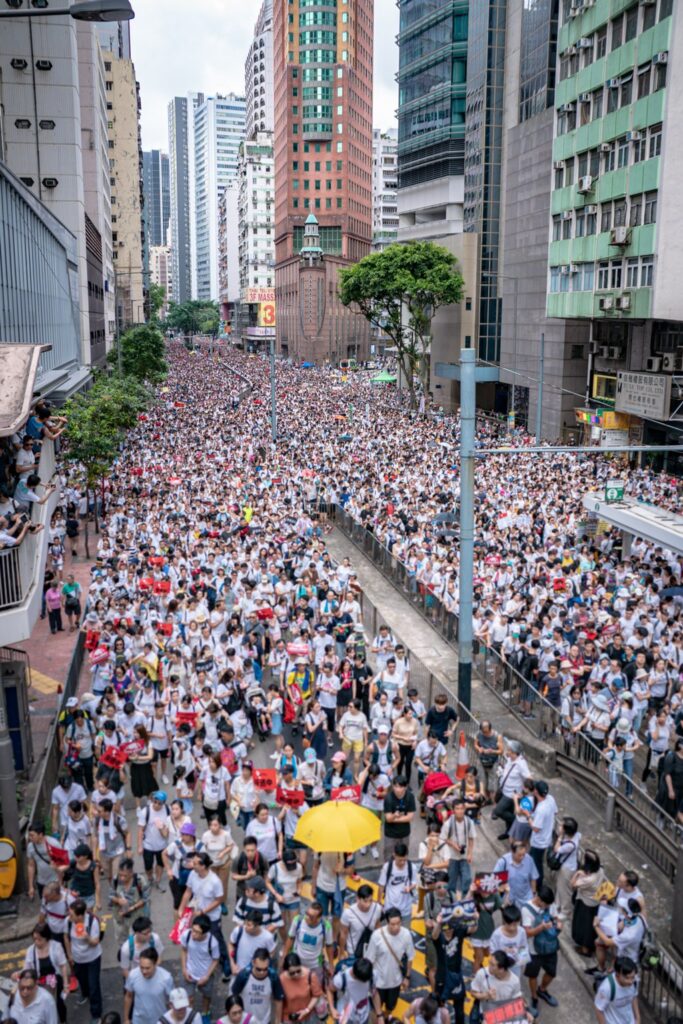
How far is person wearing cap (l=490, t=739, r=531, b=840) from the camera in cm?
1098

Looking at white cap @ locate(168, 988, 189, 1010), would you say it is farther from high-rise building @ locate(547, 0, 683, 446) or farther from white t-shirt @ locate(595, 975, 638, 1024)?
high-rise building @ locate(547, 0, 683, 446)

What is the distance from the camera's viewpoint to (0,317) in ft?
68.8

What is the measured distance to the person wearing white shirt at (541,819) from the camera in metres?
10.0

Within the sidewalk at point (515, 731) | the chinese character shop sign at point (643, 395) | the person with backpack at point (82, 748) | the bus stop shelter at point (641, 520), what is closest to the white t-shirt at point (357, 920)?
the sidewalk at point (515, 731)

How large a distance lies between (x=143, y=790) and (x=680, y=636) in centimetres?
914

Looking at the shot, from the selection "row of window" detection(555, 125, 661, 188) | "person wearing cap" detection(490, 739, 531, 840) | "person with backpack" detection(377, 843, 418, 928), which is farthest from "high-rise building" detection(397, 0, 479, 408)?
"person with backpack" detection(377, 843, 418, 928)

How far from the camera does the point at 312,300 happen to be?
113062 mm

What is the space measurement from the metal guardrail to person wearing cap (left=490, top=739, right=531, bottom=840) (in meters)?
1.61

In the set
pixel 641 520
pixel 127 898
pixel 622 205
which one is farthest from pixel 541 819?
pixel 622 205

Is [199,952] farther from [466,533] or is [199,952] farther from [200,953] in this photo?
[466,533]

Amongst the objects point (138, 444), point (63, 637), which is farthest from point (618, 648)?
point (138, 444)

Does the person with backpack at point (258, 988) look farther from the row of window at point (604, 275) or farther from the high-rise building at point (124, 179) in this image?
the high-rise building at point (124, 179)

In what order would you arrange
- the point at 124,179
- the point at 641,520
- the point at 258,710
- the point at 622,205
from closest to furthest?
the point at 258,710 < the point at 641,520 < the point at 622,205 < the point at 124,179

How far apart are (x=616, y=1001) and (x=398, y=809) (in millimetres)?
3468
